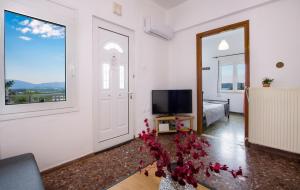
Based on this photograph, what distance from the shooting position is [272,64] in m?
2.58

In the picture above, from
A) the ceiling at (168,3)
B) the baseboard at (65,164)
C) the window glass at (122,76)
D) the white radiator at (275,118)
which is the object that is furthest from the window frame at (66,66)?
the white radiator at (275,118)

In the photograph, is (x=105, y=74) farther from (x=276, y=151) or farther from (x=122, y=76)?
(x=276, y=151)

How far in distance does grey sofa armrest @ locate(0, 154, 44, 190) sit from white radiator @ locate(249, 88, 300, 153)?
9.85ft

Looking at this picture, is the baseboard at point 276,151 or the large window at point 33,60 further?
the baseboard at point 276,151

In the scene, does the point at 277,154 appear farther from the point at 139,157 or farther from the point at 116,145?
the point at 116,145

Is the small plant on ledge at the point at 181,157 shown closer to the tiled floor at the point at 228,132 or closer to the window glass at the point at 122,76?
the window glass at the point at 122,76

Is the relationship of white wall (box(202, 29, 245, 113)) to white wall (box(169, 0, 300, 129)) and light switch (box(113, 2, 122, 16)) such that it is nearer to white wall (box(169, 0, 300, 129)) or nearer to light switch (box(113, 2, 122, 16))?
white wall (box(169, 0, 300, 129))

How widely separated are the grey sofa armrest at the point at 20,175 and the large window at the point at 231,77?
6.26 m

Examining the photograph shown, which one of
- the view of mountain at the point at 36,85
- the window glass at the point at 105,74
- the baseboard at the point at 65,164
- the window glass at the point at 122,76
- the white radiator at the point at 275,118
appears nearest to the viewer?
the view of mountain at the point at 36,85

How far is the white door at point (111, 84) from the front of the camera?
2625 mm

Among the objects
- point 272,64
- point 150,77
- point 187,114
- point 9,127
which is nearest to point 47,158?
point 9,127

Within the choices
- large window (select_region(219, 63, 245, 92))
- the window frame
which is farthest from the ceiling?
large window (select_region(219, 63, 245, 92))

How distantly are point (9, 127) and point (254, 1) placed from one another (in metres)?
4.00

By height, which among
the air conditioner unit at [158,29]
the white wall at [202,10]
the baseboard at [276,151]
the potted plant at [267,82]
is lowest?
the baseboard at [276,151]
